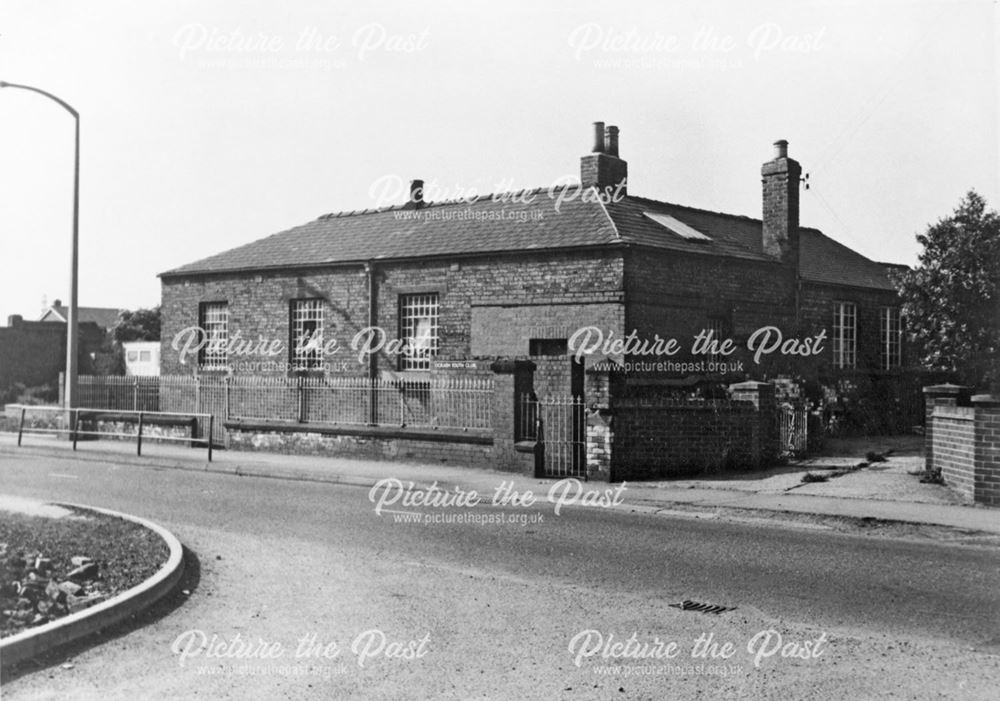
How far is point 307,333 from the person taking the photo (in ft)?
83.1

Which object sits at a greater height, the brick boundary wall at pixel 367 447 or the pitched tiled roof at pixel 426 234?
the pitched tiled roof at pixel 426 234

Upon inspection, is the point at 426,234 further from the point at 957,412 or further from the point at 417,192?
the point at 957,412

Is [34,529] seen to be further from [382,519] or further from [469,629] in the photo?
[469,629]

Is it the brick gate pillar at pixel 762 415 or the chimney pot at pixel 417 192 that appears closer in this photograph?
the brick gate pillar at pixel 762 415

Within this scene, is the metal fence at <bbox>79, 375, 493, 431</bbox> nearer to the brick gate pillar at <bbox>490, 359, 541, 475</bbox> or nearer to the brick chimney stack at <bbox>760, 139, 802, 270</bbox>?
the brick gate pillar at <bbox>490, 359, 541, 475</bbox>

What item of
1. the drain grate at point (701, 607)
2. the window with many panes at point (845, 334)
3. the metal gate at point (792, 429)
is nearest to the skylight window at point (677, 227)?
the metal gate at point (792, 429)

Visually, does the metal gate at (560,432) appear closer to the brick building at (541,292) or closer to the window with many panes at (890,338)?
the brick building at (541,292)

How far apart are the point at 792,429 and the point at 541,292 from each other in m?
6.27

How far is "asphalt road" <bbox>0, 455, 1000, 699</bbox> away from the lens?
549 centimetres

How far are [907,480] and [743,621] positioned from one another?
9.29 meters

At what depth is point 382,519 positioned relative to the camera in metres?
11.5

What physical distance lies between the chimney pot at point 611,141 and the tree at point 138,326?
98.5 feet

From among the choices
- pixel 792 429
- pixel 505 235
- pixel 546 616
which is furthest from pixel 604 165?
pixel 546 616

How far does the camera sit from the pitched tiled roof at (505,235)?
21312mm
